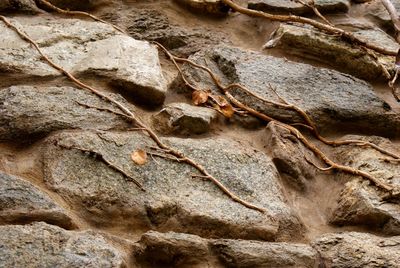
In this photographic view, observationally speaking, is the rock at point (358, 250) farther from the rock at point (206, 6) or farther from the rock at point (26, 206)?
the rock at point (206, 6)

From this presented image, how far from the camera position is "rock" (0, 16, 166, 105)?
69.2 inches

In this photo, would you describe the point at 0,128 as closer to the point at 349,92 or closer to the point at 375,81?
the point at 349,92

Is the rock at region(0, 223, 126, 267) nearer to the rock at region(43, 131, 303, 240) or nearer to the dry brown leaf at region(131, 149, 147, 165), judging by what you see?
the rock at region(43, 131, 303, 240)

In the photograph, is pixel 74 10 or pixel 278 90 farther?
pixel 74 10

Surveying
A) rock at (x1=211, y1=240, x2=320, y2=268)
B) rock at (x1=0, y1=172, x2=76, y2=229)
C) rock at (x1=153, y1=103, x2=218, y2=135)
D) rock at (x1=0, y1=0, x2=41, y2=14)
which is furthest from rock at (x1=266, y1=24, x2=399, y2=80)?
rock at (x1=0, y1=172, x2=76, y2=229)

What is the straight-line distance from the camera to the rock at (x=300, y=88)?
1923mm

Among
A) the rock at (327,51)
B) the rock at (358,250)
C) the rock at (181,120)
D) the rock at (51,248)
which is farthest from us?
the rock at (327,51)

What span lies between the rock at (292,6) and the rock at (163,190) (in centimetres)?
79

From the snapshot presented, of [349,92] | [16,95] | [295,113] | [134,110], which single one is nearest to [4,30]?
[16,95]

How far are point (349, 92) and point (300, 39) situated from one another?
0.26 meters

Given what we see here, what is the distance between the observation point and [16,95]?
1621mm

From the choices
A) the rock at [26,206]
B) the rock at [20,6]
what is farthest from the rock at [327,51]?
the rock at [26,206]

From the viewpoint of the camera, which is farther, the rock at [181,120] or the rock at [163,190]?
the rock at [181,120]

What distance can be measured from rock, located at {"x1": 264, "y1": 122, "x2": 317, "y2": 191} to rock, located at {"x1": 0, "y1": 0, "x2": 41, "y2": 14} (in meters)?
0.81
